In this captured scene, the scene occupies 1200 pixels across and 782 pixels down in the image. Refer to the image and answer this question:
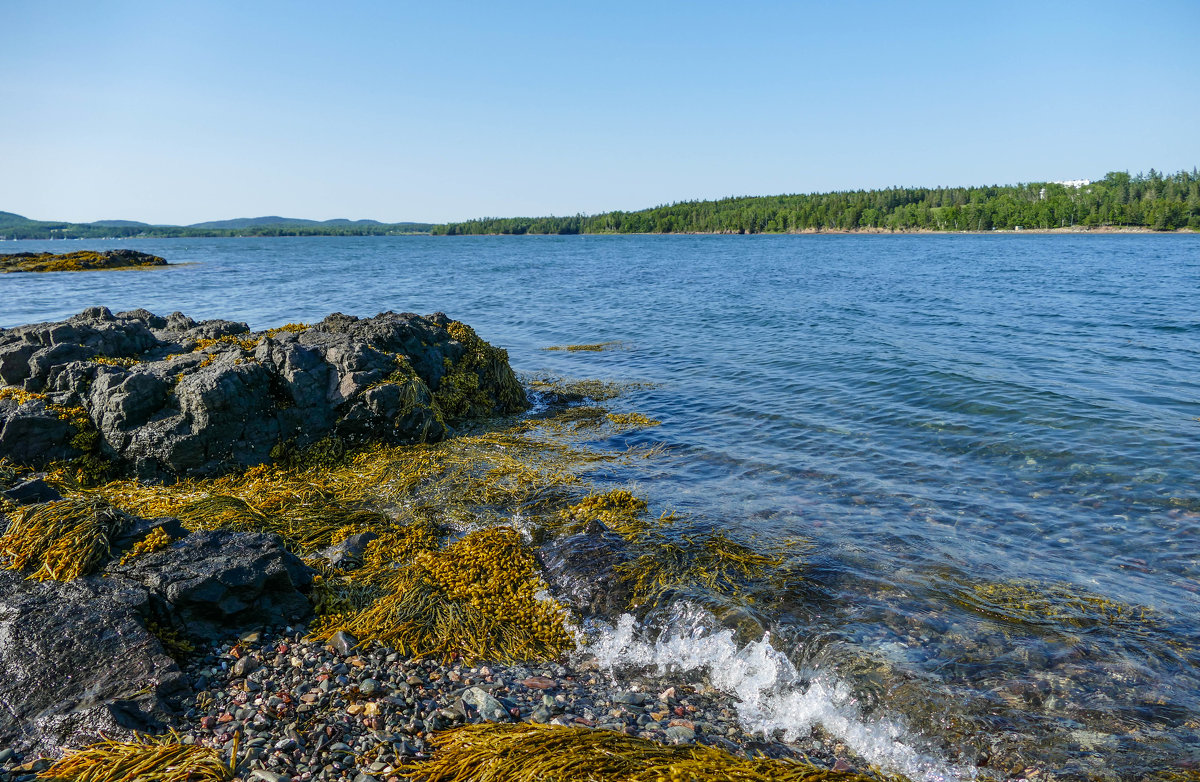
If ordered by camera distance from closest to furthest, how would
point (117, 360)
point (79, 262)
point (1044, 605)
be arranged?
point (1044, 605)
point (117, 360)
point (79, 262)

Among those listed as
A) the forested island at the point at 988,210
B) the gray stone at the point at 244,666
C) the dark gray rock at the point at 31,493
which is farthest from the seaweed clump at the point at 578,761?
the forested island at the point at 988,210

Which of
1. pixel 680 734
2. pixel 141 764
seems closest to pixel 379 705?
pixel 141 764

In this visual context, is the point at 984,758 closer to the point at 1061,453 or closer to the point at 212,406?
the point at 1061,453

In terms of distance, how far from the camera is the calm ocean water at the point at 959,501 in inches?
200

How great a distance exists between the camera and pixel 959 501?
8969 mm

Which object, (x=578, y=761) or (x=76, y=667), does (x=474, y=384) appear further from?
(x=578, y=761)

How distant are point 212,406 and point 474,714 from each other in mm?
7205

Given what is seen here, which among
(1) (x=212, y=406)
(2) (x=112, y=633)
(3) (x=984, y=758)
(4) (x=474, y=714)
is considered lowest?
(3) (x=984, y=758)

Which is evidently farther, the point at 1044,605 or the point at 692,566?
the point at 692,566

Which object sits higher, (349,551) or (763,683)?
(349,551)

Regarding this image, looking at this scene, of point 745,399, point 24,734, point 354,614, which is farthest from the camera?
point 745,399

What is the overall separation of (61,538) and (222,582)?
72.0 inches

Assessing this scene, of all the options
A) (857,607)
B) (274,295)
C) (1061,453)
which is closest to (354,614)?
(857,607)

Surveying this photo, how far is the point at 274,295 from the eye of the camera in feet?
121
